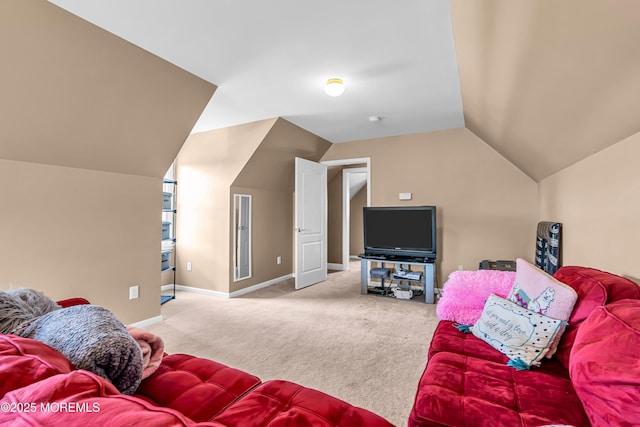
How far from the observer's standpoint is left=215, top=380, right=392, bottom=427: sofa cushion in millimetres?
976

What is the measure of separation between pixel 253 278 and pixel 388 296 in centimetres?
212

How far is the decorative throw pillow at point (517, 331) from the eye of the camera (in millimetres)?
1486

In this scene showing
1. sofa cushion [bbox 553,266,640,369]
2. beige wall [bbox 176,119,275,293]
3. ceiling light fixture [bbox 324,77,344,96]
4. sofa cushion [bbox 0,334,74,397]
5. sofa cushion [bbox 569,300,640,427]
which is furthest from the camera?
beige wall [bbox 176,119,275,293]

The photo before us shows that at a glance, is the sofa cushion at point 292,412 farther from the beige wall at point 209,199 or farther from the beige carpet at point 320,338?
the beige wall at point 209,199

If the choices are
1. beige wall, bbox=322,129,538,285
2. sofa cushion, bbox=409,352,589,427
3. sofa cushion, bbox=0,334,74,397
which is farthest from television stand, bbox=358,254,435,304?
sofa cushion, bbox=0,334,74,397

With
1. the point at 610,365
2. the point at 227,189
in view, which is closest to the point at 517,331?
the point at 610,365

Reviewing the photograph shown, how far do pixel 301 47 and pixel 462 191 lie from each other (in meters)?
3.27

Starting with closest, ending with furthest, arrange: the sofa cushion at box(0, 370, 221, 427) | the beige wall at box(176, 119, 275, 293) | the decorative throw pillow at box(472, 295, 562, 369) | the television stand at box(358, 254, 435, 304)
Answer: the sofa cushion at box(0, 370, 221, 427) → the decorative throw pillow at box(472, 295, 562, 369) → the television stand at box(358, 254, 435, 304) → the beige wall at box(176, 119, 275, 293)

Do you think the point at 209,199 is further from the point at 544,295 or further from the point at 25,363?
the point at 544,295

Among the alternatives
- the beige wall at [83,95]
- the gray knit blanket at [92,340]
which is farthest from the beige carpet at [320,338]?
the beige wall at [83,95]

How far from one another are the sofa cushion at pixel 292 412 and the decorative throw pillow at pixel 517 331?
93 cm

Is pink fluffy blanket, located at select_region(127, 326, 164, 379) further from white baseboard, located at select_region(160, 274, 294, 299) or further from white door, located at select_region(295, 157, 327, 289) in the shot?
white door, located at select_region(295, 157, 327, 289)

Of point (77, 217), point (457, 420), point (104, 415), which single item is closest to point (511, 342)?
point (457, 420)

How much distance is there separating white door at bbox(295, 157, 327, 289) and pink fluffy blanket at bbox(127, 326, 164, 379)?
3494 millimetres
